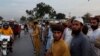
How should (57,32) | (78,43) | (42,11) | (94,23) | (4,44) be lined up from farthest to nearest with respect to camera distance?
1. (42,11)
2. (4,44)
3. (94,23)
4. (78,43)
5. (57,32)

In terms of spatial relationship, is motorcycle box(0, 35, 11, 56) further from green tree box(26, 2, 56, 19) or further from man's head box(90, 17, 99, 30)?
green tree box(26, 2, 56, 19)

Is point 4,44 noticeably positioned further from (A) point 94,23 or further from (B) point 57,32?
(B) point 57,32

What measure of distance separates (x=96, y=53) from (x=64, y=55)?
3.27ft

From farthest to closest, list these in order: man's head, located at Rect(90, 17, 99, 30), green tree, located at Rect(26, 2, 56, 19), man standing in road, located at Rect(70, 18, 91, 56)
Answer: green tree, located at Rect(26, 2, 56, 19) < man's head, located at Rect(90, 17, 99, 30) < man standing in road, located at Rect(70, 18, 91, 56)

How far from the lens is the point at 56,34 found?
222 inches

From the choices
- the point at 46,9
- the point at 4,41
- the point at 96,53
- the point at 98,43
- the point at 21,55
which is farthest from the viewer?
the point at 46,9

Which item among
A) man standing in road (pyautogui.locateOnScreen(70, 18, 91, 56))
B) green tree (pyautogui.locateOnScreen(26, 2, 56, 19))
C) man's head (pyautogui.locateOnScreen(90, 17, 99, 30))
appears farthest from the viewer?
green tree (pyautogui.locateOnScreen(26, 2, 56, 19))

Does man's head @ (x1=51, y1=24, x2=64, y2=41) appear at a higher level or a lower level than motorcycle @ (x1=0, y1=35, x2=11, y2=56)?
higher

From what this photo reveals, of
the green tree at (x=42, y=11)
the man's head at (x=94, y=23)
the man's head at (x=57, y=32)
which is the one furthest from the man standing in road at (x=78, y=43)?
the green tree at (x=42, y=11)

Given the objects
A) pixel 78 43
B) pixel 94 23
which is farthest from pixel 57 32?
pixel 94 23

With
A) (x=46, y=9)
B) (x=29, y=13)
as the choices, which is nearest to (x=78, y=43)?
(x=46, y=9)

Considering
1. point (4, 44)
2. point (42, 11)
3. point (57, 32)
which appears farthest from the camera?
point (42, 11)

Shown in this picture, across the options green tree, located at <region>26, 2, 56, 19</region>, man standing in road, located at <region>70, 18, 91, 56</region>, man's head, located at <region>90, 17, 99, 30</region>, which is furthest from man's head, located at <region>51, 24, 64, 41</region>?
green tree, located at <region>26, 2, 56, 19</region>

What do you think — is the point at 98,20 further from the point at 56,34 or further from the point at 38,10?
the point at 38,10
